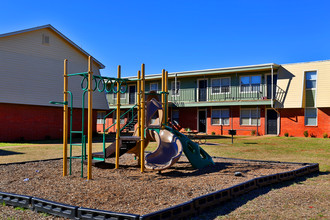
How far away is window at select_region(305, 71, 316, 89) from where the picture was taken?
2480cm

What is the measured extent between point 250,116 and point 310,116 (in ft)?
15.8

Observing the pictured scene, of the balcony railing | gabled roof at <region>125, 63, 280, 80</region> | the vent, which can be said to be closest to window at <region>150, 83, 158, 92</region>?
gabled roof at <region>125, 63, 280, 80</region>

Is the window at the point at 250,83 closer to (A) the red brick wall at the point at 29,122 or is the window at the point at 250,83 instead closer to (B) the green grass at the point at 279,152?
(B) the green grass at the point at 279,152

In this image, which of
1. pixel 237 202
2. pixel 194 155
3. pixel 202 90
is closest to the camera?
pixel 237 202

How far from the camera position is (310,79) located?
24.9 metres

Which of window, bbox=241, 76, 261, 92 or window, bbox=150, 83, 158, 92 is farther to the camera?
window, bbox=150, 83, 158, 92

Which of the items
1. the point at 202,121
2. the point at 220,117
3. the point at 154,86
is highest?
the point at 154,86

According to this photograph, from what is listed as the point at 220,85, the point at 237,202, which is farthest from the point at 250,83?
the point at 237,202

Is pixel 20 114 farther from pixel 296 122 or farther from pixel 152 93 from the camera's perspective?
pixel 296 122

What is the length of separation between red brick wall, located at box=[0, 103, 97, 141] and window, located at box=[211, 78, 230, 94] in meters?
13.7

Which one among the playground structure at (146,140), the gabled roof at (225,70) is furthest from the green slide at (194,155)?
the gabled roof at (225,70)

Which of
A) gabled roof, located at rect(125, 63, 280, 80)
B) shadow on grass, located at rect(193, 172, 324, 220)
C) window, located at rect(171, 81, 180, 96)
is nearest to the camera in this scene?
shadow on grass, located at rect(193, 172, 324, 220)

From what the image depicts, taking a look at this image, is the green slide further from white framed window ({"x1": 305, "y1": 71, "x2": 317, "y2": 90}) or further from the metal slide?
white framed window ({"x1": 305, "y1": 71, "x2": 317, "y2": 90})

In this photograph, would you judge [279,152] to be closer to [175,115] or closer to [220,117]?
[220,117]
